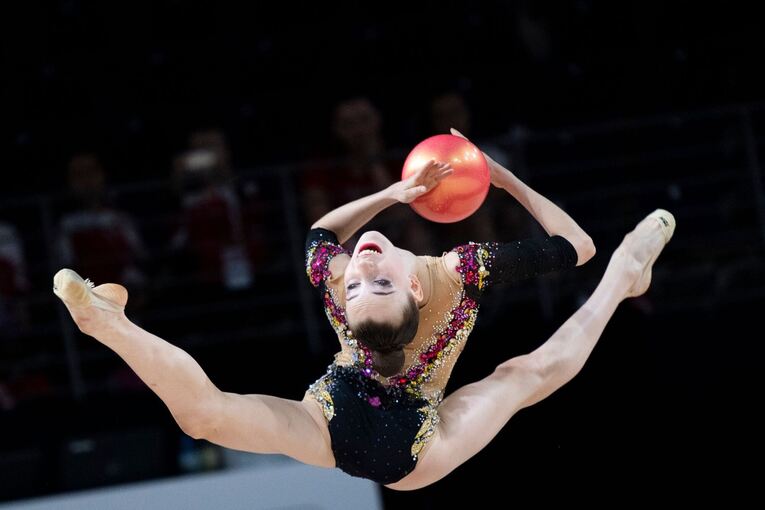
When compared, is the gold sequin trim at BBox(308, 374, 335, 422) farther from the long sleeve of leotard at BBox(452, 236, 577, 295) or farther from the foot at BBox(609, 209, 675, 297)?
the foot at BBox(609, 209, 675, 297)

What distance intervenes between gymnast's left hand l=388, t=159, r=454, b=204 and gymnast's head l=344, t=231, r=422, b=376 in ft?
0.71

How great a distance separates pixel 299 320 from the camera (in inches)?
195

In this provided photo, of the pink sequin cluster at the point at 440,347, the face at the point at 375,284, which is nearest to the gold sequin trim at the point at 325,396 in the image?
the pink sequin cluster at the point at 440,347

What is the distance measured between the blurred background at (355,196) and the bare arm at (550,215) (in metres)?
1.20

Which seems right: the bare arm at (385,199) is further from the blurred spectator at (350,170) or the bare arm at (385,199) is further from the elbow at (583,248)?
the blurred spectator at (350,170)

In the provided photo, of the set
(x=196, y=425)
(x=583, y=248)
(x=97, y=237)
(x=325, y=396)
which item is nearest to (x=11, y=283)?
(x=97, y=237)

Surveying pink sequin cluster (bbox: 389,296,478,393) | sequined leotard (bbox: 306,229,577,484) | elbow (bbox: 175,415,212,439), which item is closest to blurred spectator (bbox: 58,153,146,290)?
sequined leotard (bbox: 306,229,577,484)

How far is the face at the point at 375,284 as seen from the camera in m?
2.78

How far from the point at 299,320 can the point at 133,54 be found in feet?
5.12

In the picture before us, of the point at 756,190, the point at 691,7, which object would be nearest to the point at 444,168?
the point at 756,190

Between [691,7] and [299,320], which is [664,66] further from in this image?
[299,320]

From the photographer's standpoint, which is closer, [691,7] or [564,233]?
[564,233]

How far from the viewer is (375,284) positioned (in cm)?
280

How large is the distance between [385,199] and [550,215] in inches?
20.6
